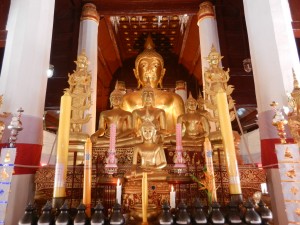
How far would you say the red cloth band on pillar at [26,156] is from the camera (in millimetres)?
2207

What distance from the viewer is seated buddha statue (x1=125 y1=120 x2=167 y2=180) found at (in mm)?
2113

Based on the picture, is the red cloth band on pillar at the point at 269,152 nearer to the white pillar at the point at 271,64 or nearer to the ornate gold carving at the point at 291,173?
the white pillar at the point at 271,64

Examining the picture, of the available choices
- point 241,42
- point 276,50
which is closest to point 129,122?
point 276,50

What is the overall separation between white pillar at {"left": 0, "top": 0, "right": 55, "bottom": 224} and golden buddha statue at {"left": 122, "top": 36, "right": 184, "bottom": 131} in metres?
1.72

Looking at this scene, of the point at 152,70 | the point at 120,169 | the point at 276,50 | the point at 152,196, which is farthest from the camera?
the point at 152,70

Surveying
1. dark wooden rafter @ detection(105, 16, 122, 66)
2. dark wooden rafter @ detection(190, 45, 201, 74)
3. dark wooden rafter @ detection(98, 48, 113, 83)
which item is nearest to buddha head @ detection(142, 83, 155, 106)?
dark wooden rafter @ detection(105, 16, 122, 66)

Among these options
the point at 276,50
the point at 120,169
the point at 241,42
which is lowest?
the point at 120,169

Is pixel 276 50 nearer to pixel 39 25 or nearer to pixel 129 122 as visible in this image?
pixel 129 122

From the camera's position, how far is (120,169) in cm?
230

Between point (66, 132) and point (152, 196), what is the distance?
0.86 meters

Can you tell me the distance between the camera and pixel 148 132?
2.49 meters

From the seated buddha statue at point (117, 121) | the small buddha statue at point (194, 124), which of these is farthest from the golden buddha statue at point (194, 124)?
the seated buddha statue at point (117, 121)

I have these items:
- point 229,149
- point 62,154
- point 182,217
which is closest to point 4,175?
point 62,154

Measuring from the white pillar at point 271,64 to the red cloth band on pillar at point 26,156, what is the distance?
2123mm
